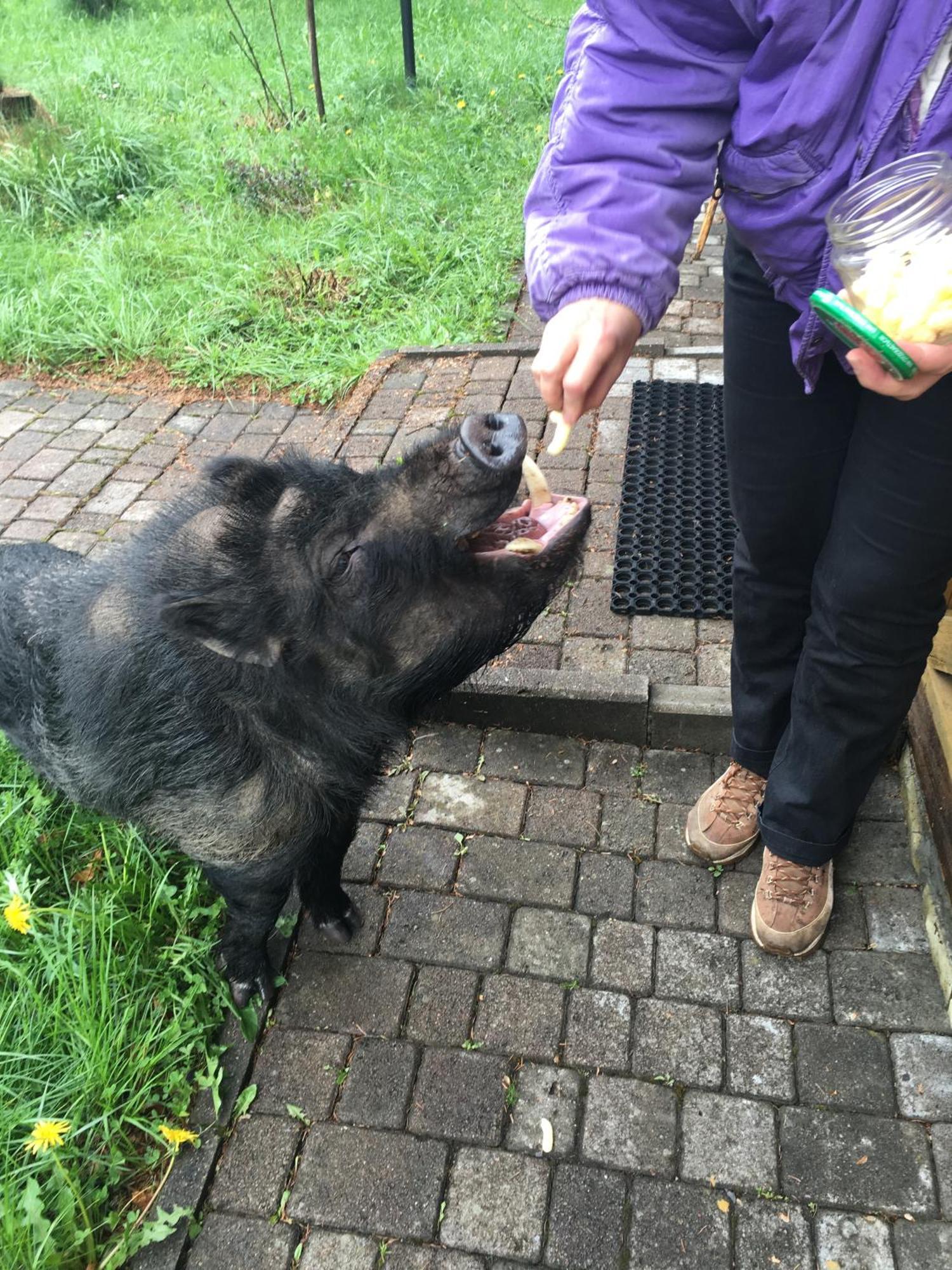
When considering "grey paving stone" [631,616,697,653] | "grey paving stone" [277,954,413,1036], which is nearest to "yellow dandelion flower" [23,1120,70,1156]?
"grey paving stone" [277,954,413,1036]

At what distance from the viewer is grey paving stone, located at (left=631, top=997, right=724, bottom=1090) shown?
2.73 metres

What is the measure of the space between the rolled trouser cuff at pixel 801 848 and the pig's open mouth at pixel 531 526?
1210mm

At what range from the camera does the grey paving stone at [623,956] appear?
2959 millimetres

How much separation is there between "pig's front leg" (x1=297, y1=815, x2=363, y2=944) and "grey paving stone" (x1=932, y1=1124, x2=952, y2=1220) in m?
1.74

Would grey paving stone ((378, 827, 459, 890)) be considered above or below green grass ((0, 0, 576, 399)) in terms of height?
below

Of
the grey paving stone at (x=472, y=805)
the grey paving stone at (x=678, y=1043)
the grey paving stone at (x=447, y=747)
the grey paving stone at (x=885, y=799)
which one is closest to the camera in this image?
the grey paving stone at (x=678, y=1043)

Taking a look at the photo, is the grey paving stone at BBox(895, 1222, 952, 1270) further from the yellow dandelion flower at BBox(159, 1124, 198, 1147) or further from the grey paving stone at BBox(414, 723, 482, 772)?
the grey paving stone at BBox(414, 723, 482, 772)

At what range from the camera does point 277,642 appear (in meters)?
2.48

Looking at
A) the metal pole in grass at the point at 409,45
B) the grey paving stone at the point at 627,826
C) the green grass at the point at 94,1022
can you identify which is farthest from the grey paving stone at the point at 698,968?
the metal pole in grass at the point at 409,45

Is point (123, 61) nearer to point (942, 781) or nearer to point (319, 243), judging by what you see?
point (319, 243)

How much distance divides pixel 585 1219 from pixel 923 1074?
39.8 inches

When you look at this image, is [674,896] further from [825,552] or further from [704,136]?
[704,136]

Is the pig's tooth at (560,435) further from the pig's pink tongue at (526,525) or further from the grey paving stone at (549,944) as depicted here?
the grey paving stone at (549,944)

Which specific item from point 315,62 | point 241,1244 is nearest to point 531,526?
point 241,1244
